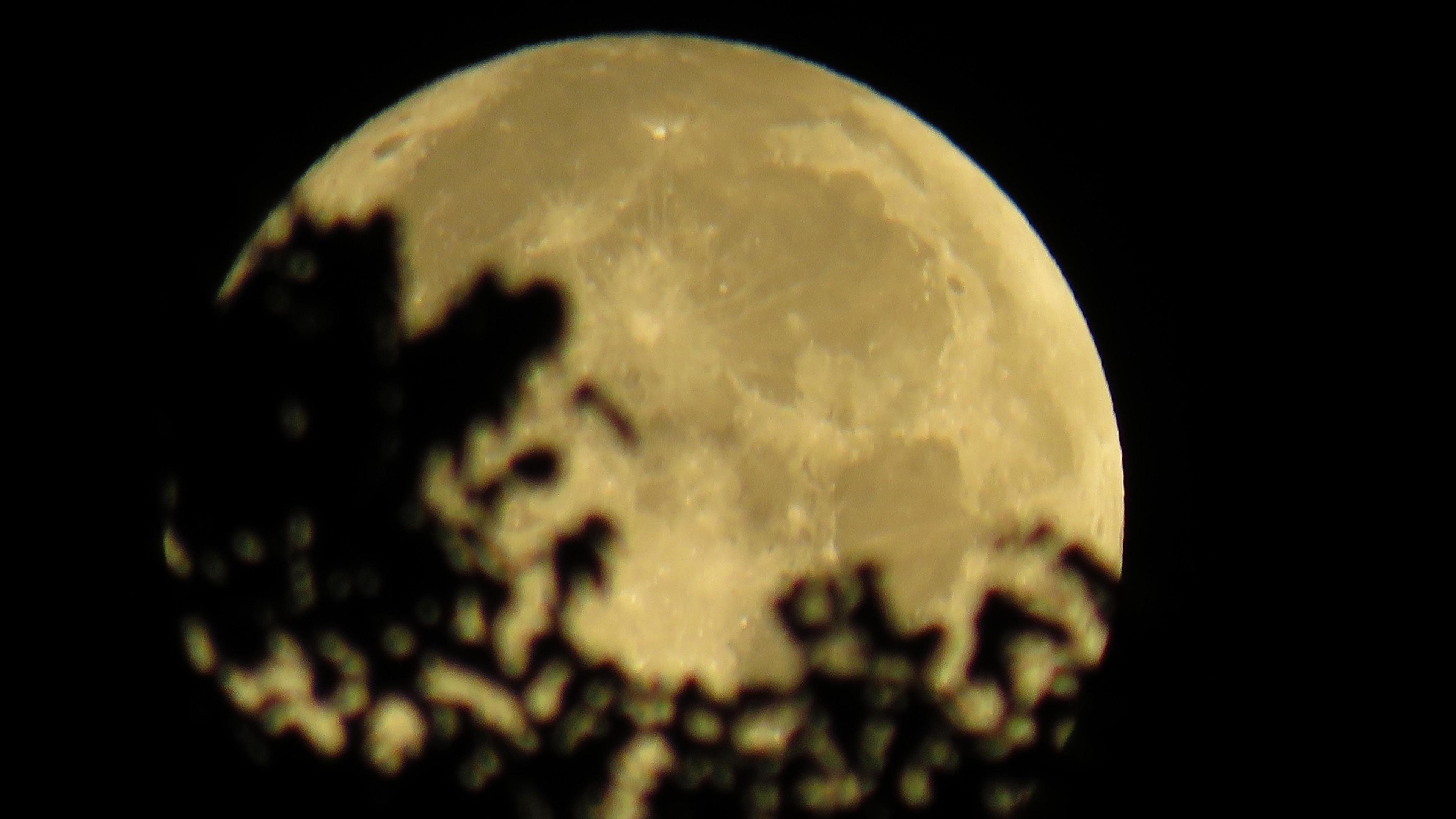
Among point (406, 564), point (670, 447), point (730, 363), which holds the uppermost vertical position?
point (730, 363)

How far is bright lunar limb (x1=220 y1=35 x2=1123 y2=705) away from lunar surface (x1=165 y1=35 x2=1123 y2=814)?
0.01 metres

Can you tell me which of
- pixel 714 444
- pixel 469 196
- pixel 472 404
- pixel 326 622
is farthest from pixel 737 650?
pixel 469 196

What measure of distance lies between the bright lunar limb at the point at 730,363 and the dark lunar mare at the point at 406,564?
0.07 m

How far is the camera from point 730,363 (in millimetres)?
3279

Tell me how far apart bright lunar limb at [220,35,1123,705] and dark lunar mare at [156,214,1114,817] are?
7 centimetres

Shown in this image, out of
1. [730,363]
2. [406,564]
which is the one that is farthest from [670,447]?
[406,564]

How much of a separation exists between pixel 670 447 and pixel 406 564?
3.20 ft

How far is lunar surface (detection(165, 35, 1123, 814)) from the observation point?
10.5ft

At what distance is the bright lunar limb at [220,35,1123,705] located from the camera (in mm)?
3201

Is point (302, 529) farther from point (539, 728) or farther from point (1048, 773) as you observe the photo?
point (1048, 773)

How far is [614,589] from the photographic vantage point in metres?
3.18

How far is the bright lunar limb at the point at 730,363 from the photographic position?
126 inches

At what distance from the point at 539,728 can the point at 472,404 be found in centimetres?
113

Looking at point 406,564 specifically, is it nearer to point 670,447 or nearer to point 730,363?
point 670,447
